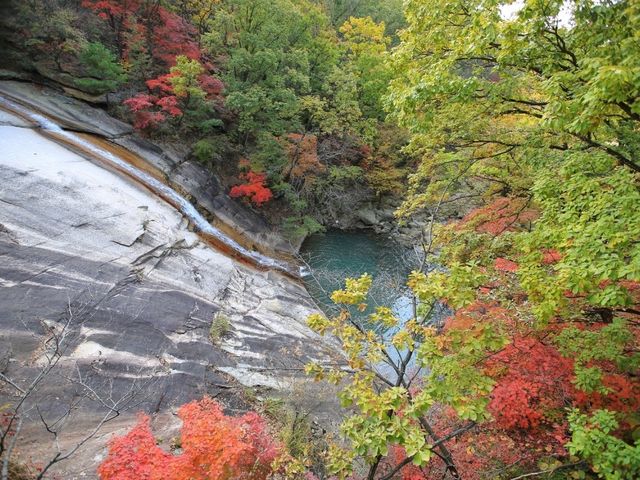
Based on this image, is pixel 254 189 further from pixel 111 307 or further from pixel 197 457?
pixel 197 457

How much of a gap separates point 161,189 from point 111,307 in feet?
24.3

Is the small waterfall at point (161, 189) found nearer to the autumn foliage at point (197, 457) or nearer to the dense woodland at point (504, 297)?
the dense woodland at point (504, 297)

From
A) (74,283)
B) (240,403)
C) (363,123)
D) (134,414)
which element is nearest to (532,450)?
(240,403)

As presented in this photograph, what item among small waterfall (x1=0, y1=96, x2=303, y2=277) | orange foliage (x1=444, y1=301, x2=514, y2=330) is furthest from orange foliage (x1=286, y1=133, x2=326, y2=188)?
orange foliage (x1=444, y1=301, x2=514, y2=330)

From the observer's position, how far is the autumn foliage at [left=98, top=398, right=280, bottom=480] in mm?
5754

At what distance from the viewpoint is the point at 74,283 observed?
31.4 ft

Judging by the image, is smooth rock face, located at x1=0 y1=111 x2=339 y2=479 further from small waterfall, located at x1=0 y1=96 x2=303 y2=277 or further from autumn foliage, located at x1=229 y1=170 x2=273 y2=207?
autumn foliage, located at x1=229 y1=170 x2=273 y2=207

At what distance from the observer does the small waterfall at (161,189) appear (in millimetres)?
14641

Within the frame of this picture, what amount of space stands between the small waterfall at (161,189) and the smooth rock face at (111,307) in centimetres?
100

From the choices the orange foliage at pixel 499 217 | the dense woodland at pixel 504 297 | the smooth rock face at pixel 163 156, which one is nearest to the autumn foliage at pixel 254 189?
the smooth rock face at pixel 163 156

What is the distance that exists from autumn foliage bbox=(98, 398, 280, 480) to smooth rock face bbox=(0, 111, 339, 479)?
131 cm

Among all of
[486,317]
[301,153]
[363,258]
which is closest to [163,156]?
[301,153]

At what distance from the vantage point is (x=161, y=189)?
15750mm

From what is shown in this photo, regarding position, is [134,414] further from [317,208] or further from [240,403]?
[317,208]
